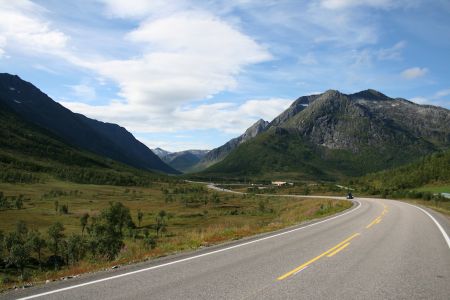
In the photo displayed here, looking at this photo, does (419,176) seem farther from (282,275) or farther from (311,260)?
(282,275)

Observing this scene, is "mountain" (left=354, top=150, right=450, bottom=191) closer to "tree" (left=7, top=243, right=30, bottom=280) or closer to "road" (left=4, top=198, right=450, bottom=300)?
"tree" (left=7, top=243, right=30, bottom=280)

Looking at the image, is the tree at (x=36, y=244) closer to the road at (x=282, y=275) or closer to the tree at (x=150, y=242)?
the tree at (x=150, y=242)

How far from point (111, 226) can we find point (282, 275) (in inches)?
2432

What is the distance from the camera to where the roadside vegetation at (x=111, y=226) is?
21562mm

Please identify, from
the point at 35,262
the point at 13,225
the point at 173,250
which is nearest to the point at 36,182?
the point at 13,225

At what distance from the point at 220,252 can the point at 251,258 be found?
192 centimetres

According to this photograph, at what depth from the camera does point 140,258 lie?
14336 mm

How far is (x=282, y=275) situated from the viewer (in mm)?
10570

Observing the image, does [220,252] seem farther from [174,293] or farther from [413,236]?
[413,236]

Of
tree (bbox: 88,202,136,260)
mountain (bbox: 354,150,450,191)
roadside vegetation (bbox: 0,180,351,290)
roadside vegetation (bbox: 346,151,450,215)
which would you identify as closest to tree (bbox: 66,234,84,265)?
roadside vegetation (bbox: 0,180,351,290)

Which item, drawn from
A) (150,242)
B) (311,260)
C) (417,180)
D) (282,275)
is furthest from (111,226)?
(417,180)

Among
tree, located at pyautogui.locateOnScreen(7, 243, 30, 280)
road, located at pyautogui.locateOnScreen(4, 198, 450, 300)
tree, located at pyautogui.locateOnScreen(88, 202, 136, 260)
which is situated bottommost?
tree, located at pyautogui.locateOnScreen(7, 243, 30, 280)

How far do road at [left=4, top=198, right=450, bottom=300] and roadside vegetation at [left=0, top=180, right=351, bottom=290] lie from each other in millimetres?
2363

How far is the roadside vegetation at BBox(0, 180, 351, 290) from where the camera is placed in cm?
2156
